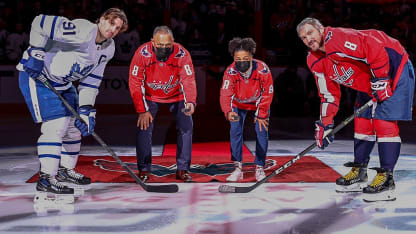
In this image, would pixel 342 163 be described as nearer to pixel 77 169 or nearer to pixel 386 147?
pixel 386 147

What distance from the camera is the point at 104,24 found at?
4.10 m

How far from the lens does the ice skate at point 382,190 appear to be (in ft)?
13.4

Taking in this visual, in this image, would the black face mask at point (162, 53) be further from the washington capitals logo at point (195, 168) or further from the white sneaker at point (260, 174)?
the white sneaker at point (260, 174)

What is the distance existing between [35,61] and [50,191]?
90 centimetres

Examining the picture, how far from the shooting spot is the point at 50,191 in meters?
4.06

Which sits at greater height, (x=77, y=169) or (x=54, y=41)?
(x=54, y=41)

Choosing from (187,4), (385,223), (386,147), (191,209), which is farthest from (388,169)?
(187,4)

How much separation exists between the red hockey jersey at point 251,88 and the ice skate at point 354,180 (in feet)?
2.66

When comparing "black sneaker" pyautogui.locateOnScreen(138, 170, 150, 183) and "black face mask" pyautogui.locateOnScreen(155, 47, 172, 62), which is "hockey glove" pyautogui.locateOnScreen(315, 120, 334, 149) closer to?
"black face mask" pyautogui.locateOnScreen(155, 47, 172, 62)

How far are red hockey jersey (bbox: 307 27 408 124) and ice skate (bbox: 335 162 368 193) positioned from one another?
1.55ft

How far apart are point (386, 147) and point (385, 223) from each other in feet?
2.61

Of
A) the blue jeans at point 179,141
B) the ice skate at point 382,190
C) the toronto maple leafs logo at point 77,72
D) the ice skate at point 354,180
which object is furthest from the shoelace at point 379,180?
the toronto maple leafs logo at point 77,72

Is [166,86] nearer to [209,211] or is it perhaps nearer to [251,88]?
[251,88]

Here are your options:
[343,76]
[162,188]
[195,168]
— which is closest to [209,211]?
[162,188]
